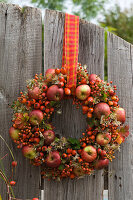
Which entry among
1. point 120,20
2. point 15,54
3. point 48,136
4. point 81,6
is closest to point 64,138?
point 48,136

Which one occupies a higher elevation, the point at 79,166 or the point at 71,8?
the point at 71,8

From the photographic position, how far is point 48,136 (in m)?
1.31

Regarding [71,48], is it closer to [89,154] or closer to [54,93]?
[54,93]

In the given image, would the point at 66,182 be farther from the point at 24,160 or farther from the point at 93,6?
the point at 93,6

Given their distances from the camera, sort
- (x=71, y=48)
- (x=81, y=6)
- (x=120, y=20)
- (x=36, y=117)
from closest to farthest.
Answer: (x=36, y=117) → (x=71, y=48) → (x=81, y=6) → (x=120, y=20)

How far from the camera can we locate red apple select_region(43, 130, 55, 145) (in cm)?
131

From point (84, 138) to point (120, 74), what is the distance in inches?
20.6

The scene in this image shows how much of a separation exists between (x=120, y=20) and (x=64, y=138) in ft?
22.6

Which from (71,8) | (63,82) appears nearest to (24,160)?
(63,82)

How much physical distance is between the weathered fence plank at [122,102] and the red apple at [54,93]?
418 millimetres

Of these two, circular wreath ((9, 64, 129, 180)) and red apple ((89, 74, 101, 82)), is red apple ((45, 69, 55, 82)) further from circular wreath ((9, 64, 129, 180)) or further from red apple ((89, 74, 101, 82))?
red apple ((89, 74, 101, 82))

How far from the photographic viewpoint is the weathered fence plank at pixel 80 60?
1424 mm

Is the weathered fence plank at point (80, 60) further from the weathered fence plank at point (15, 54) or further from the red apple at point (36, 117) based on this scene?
the red apple at point (36, 117)

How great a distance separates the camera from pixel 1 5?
1.50 metres
